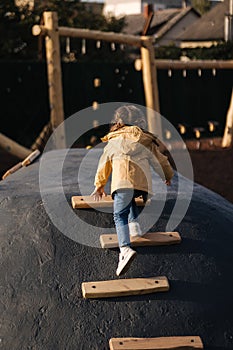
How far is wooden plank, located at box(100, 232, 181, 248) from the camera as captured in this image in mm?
5047

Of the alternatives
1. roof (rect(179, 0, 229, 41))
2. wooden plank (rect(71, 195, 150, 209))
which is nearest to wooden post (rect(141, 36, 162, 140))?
wooden plank (rect(71, 195, 150, 209))

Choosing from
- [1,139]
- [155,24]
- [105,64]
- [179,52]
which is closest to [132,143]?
[1,139]

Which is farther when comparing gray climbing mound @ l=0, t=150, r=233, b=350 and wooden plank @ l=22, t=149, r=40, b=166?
wooden plank @ l=22, t=149, r=40, b=166

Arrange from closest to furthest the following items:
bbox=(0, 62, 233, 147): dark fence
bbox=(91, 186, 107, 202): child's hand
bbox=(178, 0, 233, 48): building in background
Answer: bbox=(91, 186, 107, 202): child's hand → bbox=(0, 62, 233, 147): dark fence → bbox=(178, 0, 233, 48): building in background

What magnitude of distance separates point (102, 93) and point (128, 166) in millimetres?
13560

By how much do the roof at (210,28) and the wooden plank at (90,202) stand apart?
4879 cm

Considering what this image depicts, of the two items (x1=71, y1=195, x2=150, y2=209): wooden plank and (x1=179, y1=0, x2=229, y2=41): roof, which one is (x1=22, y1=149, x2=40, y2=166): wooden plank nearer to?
(x1=71, y1=195, x2=150, y2=209): wooden plank

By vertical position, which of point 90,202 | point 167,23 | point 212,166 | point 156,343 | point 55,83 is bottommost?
point 167,23

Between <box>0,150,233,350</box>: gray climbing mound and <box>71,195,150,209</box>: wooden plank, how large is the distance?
8 centimetres

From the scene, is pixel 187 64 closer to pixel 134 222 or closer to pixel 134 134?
pixel 134 134

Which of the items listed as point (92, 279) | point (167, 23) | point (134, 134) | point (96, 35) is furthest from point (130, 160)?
point (167, 23)

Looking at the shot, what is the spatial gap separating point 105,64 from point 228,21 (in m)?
Result: 33.5

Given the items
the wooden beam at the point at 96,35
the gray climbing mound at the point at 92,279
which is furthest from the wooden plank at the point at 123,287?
the wooden beam at the point at 96,35

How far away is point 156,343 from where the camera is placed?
4.40 m
